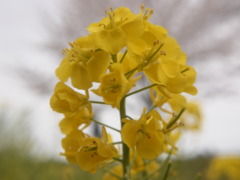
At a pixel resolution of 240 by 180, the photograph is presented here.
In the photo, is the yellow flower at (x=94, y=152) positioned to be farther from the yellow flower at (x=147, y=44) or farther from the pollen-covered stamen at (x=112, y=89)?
the yellow flower at (x=147, y=44)

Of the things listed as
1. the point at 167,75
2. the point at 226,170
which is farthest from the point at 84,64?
the point at 226,170

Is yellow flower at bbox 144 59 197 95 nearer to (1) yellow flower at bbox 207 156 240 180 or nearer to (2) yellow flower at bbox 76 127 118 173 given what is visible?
(2) yellow flower at bbox 76 127 118 173

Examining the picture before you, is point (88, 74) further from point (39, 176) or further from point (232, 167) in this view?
point (232, 167)

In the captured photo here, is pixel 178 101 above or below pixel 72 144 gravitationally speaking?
above

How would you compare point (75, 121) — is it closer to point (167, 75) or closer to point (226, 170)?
point (167, 75)

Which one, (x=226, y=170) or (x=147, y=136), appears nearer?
(x=147, y=136)
